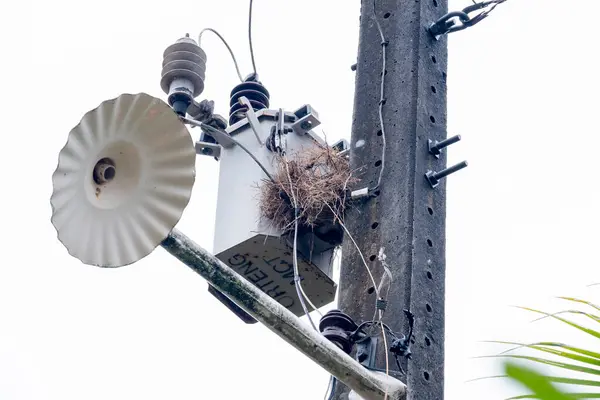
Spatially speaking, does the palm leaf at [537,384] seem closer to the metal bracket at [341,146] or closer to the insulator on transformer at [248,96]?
the metal bracket at [341,146]

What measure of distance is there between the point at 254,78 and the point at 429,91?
1.70 metres

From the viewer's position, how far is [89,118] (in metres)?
2.72

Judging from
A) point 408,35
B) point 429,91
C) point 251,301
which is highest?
point 408,35

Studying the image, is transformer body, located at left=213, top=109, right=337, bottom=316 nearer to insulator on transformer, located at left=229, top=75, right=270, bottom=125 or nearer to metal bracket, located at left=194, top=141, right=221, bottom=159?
metal bracket, located at left=194, top=141, right=221, bottom=159

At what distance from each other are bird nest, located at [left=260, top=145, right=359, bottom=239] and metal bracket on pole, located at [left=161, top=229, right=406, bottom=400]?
135 cm

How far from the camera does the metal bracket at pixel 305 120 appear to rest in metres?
5.01

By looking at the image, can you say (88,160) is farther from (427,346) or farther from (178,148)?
(427,346)

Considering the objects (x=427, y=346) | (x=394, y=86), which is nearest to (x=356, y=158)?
(x=394, y=86)

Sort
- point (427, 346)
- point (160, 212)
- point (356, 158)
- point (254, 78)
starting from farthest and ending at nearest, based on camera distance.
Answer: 1. point (254, 78)
2. point (356, 158)
3. point (427, 346)
4. point (160, 212)

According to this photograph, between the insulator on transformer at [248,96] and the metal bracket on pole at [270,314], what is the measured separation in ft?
9.02

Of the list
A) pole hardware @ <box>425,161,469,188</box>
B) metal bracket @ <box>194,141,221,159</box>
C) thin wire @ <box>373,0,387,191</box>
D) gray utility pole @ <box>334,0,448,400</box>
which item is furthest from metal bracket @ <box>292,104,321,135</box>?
pole hardware @ <box>425,161,469,188</box>

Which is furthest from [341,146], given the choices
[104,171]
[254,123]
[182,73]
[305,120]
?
[104,171]

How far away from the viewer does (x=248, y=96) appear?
5.42 metres

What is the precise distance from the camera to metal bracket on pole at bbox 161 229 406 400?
8.58 ft
